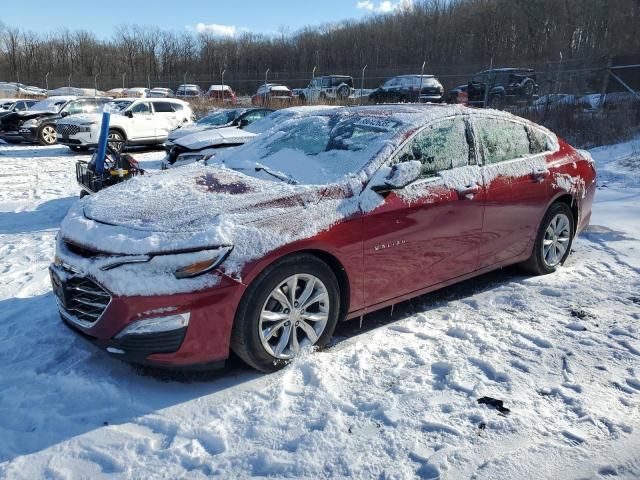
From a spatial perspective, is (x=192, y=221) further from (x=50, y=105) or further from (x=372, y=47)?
(x=372, y=47)

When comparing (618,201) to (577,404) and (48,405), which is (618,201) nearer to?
(577,404)

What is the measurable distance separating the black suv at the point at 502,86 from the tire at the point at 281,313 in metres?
18.2

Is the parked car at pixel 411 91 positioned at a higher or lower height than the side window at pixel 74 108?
higher

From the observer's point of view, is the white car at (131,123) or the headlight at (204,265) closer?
the headlight at (204,265)

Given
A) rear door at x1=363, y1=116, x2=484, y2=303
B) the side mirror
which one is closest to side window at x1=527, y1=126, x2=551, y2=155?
rear door at x1=363, y1=116, x2=484, y2=303

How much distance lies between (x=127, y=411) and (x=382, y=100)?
22.7 m

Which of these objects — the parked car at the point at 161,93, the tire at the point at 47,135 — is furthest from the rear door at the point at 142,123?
the parked car at the point at 161,93

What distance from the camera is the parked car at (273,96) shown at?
87.5 feet

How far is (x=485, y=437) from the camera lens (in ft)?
8.82

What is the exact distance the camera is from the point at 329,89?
87.7 feet

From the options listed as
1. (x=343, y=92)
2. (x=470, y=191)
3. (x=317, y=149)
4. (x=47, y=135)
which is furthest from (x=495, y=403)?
(x=343, y=92)

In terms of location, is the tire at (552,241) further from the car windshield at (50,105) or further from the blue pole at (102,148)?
the car windshield at (50,105)

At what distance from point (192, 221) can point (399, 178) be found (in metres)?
1.43

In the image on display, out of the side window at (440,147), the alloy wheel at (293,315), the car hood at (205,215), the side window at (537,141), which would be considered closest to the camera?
the car hood at (205,215)
